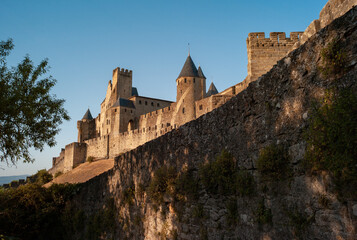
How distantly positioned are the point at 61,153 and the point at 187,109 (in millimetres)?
30031

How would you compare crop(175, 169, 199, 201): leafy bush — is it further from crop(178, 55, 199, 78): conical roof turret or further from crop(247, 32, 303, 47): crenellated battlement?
crop(178, 55, 199, 78): conical roof turret

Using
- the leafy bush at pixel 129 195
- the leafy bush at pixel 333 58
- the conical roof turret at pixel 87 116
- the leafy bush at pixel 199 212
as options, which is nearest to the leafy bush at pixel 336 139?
the leafy bush at pixel 333 58

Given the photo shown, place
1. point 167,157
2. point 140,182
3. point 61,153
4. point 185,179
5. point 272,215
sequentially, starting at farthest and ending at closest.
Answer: point 61,153
point 140,182
point 167,157
point 185,179
point 272,215

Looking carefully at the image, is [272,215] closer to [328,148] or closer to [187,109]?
[328,148]

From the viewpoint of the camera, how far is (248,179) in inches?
178

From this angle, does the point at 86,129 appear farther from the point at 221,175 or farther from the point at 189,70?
the point at 221,175

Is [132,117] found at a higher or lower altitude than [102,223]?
higher

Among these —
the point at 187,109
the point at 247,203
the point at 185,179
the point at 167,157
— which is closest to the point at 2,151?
the point at 167,157

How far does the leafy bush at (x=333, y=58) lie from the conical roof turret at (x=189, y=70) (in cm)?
4399

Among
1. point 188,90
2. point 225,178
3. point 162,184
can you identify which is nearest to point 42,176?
point 188,90

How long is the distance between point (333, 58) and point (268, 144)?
139 centimetres

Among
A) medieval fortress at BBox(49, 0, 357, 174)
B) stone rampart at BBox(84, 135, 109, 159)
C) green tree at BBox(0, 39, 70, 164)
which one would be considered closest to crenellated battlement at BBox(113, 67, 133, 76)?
medieval fortress at BBox(49, 0, 357, 174)

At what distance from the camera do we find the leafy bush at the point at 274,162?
3.92 m

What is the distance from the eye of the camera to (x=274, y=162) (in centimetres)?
403
